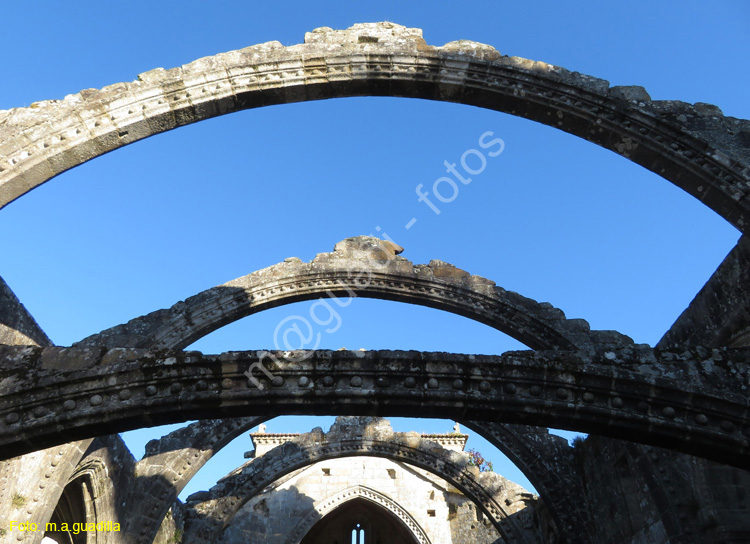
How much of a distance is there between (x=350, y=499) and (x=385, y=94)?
13.7m

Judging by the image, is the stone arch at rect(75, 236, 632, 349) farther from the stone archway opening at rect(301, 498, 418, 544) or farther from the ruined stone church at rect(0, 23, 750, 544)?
the stone archway opening at rect(301, 498, 418, 544)

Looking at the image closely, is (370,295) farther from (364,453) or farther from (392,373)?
(392,373)

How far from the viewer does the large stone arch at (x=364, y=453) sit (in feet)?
35.5

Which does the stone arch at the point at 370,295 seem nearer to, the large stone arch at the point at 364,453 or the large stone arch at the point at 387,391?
the large stone arch at the point at 364,453

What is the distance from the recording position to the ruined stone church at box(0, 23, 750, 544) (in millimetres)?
3678

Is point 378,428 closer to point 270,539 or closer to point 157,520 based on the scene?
point 157,520

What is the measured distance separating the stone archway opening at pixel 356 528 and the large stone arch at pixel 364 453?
782 centimetres

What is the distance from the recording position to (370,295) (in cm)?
959

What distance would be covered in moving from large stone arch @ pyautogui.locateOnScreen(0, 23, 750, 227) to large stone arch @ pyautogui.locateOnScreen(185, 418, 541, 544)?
6997mm

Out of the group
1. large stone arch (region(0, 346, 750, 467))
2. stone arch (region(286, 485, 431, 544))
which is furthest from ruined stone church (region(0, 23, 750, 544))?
stone arch (region(286, 485, 431, 544))

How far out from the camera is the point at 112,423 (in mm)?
3566

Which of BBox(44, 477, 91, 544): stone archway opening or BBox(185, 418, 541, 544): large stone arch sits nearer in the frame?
BBox(44, 477, 91, 544): stone archway opening

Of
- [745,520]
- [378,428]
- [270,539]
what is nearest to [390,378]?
[745,520]

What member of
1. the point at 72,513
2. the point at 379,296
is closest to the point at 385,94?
the point at 379,296
